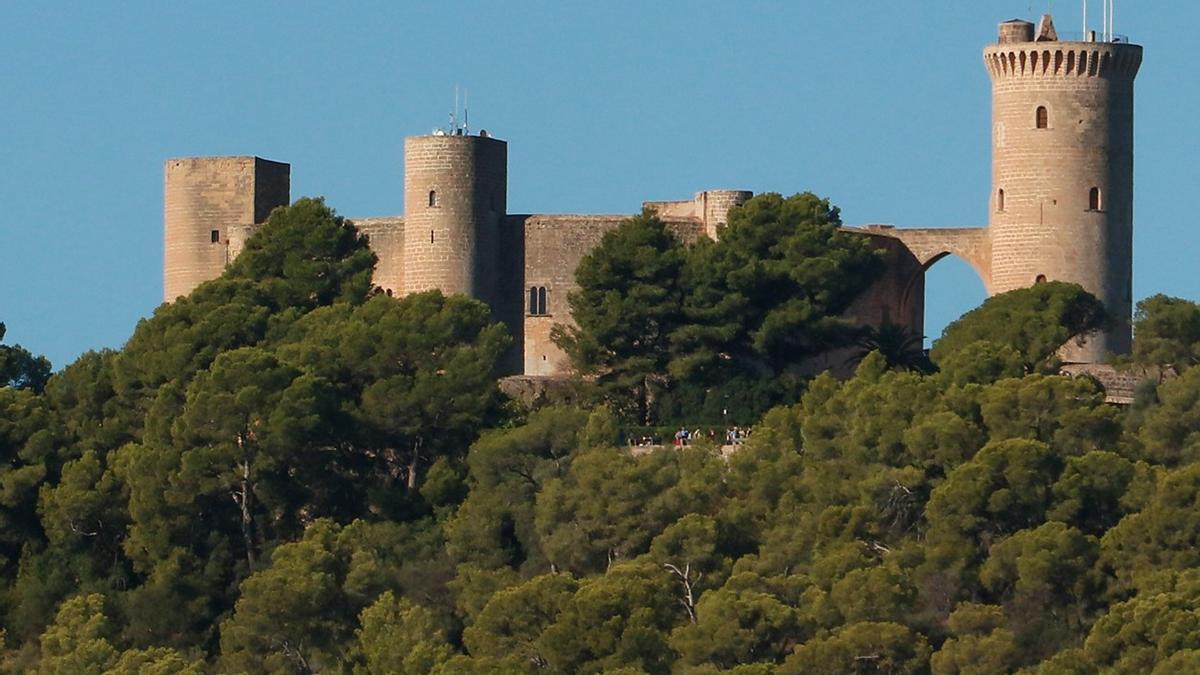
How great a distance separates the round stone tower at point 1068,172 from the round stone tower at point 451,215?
24.3 feet

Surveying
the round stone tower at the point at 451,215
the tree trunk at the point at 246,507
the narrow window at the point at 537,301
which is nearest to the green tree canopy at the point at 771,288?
the narrow window at the point at 537,301

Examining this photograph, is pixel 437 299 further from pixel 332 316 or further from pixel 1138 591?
pixel 1138 591

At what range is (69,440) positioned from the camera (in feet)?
250

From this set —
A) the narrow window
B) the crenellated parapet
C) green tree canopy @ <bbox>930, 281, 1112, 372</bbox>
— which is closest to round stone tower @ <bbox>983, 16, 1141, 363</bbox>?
the crenellated parapet

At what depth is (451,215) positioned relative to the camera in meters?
79.3

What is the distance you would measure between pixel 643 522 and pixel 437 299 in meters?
8.03

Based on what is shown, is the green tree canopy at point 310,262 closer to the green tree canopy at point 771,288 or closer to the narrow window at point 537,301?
the narrow window at point 537,301

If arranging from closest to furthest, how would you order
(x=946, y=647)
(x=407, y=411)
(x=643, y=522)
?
(x=946, y=647) → (x=643, y=522) → (x=407, y=411)

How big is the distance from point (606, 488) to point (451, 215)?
9.98 m

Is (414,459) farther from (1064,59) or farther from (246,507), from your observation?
(1064,59)

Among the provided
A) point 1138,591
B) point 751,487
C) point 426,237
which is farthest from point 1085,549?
point 426,237

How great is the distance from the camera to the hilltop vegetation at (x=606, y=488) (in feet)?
219

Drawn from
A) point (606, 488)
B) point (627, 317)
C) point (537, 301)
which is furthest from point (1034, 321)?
point (606, 488)

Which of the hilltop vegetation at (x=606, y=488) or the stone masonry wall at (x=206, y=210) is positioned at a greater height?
the stone masonry wall at (x=206, y=210)
